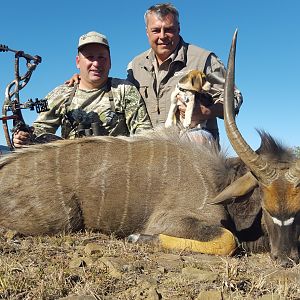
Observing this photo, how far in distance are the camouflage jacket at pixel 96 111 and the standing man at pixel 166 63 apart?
27cm

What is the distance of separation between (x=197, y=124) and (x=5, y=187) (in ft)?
6.09

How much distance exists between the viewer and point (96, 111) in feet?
16.4

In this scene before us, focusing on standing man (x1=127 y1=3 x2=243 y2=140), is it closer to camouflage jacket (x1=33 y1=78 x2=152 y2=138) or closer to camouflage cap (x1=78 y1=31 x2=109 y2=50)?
camouflage jacket (x1=33 y1=78 x2=152 y2=138)

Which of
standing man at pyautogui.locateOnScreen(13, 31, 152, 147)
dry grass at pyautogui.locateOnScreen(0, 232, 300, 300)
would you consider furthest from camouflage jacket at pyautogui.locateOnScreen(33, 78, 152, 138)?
dry grass at pyautogui.locateOnScreen(0, 232, 300, 300)

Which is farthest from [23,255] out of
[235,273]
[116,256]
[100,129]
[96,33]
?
[96,33]

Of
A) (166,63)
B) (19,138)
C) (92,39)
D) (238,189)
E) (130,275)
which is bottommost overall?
(130,275)

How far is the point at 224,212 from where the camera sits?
3617mm

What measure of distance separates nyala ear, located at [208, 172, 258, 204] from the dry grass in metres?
0.43

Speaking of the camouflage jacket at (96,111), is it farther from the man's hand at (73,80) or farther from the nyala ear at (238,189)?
the nyala ear at (238,189)

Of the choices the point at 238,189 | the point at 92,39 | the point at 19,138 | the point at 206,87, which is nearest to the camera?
the point at 238,189

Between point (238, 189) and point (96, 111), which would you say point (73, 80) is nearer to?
point (96, 111)

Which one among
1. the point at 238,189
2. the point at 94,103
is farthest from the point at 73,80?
the point at 238,189

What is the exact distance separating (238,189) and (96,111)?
6.68 feet

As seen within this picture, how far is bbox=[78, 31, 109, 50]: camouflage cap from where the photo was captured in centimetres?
496
